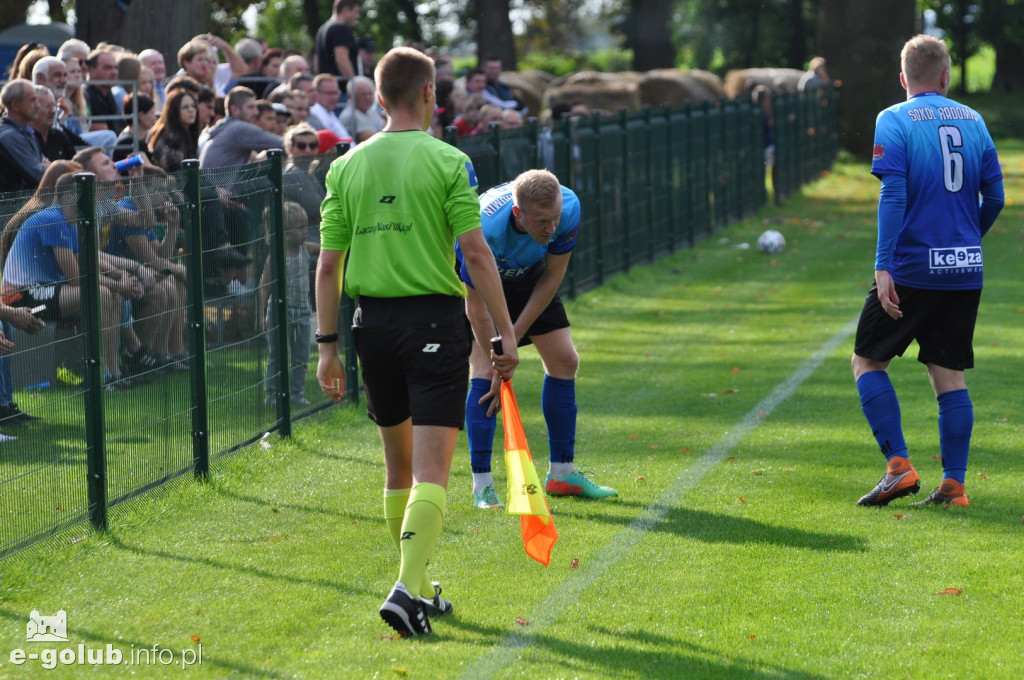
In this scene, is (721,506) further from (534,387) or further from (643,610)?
Result: (534,387)

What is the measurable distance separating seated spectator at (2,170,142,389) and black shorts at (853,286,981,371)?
3.88m

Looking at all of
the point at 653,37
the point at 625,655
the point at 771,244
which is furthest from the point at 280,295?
the point at 653,37

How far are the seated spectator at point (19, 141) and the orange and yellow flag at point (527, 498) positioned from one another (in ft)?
18.5

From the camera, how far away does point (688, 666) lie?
5270 millimetres

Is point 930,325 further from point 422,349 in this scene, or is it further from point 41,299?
point 41,299

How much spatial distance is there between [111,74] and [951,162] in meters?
8.90

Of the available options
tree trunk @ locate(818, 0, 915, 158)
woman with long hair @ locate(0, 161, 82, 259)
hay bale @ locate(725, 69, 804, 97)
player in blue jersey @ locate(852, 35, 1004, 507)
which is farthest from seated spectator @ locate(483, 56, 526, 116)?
hay bale @ locate(725, 69, 804, 97)

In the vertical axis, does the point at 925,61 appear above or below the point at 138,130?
above

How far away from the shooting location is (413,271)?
5312 mm

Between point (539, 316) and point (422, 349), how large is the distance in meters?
2.35

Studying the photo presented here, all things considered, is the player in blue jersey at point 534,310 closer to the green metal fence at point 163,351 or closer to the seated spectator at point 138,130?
the green metal fence at point 163,351

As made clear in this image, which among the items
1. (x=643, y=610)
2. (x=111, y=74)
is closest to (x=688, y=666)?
(x=643, y=610)

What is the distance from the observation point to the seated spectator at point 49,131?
1057cm

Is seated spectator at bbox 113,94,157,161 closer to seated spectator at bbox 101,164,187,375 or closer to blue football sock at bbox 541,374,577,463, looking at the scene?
seated spectator at bbox 101,164,187,375
